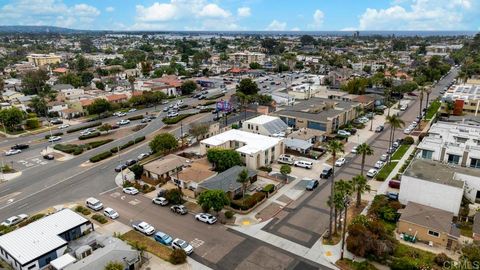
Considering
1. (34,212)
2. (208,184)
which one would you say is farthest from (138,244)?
(34,212)

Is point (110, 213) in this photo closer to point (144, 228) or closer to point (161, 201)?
point (161, 201)

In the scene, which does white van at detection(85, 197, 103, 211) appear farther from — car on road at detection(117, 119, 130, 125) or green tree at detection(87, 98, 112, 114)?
green tree at detection(87, 98, 112, 114)

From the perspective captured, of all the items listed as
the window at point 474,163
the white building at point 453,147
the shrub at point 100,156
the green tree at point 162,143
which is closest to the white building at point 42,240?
the green tree at point 162,143

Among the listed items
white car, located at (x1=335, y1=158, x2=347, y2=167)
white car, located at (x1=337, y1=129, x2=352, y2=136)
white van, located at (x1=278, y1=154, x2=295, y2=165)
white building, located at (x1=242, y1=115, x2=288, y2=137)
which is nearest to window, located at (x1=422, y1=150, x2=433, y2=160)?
white car, located at (x1=335, y1=158, x2=347, y2=167)

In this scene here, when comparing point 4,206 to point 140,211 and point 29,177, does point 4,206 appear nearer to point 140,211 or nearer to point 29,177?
point 29,177

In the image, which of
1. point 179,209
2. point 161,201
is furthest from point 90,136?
point 179,209
